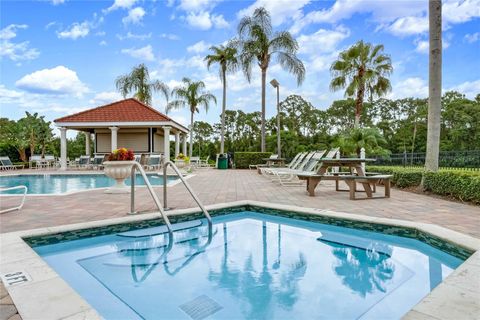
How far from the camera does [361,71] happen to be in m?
17.6

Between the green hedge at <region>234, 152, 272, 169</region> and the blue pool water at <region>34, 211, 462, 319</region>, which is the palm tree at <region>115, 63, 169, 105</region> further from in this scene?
the blue pool water at <region>34, 211, 462, 319</region>

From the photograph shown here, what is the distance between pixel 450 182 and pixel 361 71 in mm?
12202

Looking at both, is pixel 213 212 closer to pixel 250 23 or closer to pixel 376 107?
pixel 250 23

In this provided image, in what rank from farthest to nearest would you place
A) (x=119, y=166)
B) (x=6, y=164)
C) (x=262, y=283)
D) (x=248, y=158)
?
(x=248, y=158), (x=6, y=164), (x=119, y=166), (x=262, y=283)

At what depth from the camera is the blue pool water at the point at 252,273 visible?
8.18ft

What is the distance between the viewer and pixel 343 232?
4.61 meters

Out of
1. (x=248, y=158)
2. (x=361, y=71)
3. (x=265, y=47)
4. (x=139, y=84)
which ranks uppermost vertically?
(x=265, y=47)

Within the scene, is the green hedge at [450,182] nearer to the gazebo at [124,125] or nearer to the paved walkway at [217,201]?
the paved walkway at [217,201]

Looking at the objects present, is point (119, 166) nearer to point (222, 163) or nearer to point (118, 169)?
point (118, 169)

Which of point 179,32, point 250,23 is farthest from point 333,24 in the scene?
point 250,23

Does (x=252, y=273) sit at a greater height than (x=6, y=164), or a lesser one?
lesser

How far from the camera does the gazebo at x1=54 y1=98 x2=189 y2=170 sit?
61.7 ft

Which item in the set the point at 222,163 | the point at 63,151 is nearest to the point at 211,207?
the point at 222,163

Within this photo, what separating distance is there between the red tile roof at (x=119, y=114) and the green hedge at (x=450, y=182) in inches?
555
